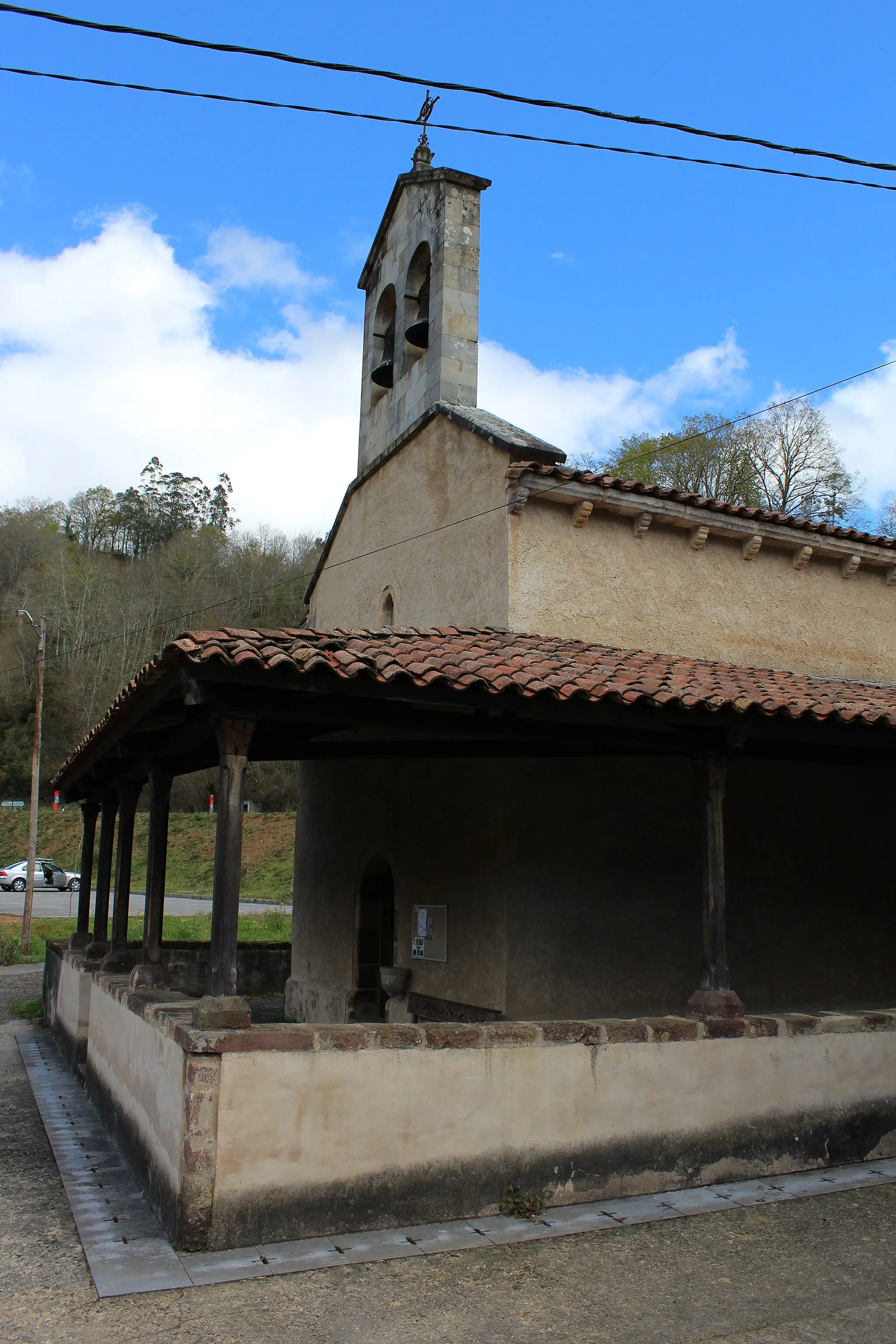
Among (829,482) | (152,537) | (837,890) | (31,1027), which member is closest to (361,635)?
(837,890)

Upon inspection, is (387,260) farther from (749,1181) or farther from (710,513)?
(749,1181)

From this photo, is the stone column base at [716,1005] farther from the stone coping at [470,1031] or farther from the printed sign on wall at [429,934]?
the printed sign on wall at [429,934]

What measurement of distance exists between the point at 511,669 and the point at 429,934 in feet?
10.7

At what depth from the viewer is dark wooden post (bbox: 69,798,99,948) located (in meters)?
12.9

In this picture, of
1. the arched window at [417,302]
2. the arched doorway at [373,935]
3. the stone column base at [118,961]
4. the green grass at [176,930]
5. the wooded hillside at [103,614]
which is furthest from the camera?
the wooded hillside at [103,614]

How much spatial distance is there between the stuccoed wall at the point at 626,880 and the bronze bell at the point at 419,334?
4.76m

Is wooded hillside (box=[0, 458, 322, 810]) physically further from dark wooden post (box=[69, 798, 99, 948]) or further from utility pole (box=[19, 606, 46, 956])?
dark wooden post (box=[69, 798, 99, 948])

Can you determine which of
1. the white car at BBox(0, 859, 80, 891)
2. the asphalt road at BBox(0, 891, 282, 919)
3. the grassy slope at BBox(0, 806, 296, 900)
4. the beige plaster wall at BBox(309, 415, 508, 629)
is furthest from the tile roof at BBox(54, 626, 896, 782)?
the white car at BBox(0, 859, 80, 891)

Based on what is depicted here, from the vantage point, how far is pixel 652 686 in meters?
6.82

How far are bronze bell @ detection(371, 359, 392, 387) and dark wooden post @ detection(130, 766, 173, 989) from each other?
20.0 ft

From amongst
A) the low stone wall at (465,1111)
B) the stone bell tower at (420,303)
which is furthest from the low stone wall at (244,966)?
the stone bell tower at (420,303)

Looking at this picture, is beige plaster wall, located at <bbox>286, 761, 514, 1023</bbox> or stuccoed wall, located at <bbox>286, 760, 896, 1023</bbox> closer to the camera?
stuccoed wall, located at <bbox>286, 760, 896, 1023</bbox>

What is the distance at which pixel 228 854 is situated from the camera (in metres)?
5.91

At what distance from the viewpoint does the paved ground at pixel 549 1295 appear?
4.40 m
